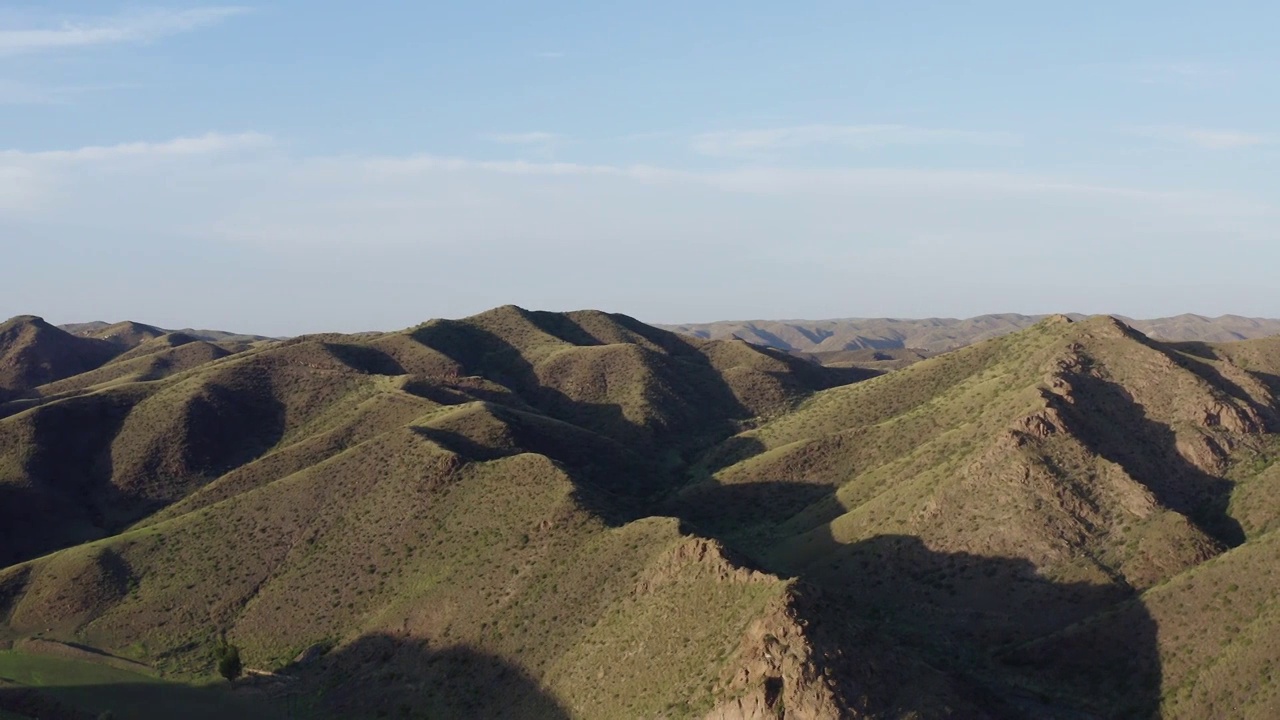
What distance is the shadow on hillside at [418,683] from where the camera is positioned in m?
59.0

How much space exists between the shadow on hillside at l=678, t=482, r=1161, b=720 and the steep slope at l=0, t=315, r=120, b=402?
135172 mm

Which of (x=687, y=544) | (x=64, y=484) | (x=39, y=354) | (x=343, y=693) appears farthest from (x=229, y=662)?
(x=39, y=354)

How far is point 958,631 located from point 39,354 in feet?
536

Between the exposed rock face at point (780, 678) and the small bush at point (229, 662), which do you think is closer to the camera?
the exposed rock face at point (780, 678)

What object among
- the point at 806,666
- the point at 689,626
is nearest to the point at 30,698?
the point at 689,626

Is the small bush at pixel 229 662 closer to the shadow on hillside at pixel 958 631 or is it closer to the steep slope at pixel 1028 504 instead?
the shadow on hillside at pixel 958 631

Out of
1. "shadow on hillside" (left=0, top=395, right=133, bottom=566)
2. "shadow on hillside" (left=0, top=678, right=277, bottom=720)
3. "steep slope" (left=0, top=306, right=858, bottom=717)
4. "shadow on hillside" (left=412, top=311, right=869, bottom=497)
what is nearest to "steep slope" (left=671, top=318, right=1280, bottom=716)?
"steep slope" (left=0, top=306, right=858, bottom=717)

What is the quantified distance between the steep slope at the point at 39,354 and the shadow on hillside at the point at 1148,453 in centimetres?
14983

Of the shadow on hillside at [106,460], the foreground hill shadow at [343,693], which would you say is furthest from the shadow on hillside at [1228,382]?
the shadow on hillside at [106,460]

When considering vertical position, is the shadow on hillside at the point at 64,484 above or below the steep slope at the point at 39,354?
below

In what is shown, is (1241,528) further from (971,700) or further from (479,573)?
(479,573)

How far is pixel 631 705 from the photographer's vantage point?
5216 centimetres

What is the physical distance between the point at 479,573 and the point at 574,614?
36.1ft

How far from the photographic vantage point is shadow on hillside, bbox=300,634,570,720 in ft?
193
